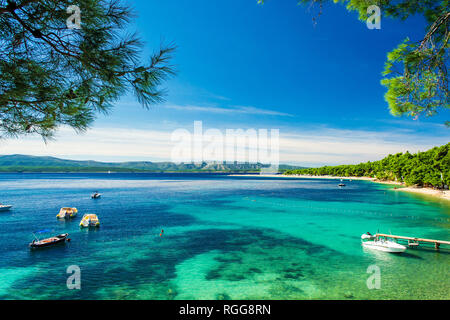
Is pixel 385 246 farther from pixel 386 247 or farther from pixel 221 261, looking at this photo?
pixel 221 261

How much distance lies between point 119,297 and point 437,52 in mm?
18139

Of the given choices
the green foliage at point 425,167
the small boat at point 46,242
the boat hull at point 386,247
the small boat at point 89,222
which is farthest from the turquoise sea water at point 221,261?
the green foliage at point 425,167

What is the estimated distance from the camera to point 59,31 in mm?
4820

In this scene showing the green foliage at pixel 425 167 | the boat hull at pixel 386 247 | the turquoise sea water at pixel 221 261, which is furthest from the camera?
the green foliage at pixel 425 167

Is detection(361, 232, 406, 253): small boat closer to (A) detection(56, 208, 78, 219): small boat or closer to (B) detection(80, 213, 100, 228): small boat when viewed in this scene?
(B) detection(80, 213, 100, 228): small boat

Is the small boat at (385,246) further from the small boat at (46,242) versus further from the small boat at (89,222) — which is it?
the small boat at (89,222)

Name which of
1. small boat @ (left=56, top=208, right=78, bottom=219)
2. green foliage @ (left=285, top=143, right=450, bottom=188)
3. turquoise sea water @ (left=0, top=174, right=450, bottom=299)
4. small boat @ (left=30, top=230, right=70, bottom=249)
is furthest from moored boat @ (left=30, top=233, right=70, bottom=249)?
green foliage @ (left=285, top=143, right=450, bottom=188)

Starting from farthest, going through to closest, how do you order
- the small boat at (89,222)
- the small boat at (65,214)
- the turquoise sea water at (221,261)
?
the small boat at (65,214) < the small boat at (89,222) < the turquoise sea water at (221,261)

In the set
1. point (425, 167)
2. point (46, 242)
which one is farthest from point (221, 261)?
point (425, 167)

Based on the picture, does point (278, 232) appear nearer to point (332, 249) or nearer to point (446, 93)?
point (332, 249)

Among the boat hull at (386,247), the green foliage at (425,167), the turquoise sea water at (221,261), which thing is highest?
the green foliage at (425,167)

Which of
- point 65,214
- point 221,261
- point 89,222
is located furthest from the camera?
Result: point 65,214

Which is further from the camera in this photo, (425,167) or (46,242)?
(425,167)
